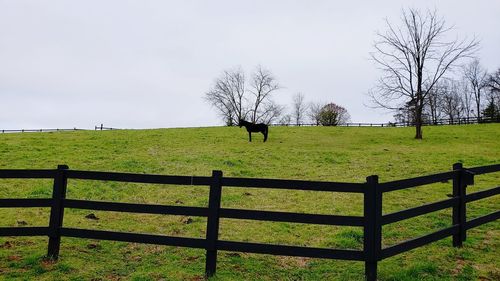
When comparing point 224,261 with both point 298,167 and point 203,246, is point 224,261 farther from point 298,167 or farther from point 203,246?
point 298,167

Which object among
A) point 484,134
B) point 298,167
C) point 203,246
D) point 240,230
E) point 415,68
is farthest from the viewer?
point 484,134

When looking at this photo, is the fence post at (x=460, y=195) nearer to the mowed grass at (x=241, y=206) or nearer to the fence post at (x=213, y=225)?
the mowed grass at (x=241, y=206)

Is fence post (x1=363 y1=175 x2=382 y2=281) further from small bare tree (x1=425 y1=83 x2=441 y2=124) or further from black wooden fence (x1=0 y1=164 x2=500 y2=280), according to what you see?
small bare tree (x1=425 y1=83 x2=441 y2=124)

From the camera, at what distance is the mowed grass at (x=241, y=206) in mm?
6898

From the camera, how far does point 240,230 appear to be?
Result: 9.96 metres

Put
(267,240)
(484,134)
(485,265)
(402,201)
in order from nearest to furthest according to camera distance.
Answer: (485,265) → (267,240) → (402,201) → (484,134)

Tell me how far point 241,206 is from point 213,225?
231 inches

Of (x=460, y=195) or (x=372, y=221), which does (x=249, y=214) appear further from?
(x=460, y=195)

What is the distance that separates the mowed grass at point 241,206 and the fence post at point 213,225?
21 centimetres

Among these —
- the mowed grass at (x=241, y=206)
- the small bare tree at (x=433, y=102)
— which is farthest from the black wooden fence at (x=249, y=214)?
the small bare tree at (x=433, y=102)

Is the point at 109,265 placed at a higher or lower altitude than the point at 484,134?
lower

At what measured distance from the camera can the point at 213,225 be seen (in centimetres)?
663

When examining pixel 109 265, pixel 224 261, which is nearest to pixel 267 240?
pixel 224 261

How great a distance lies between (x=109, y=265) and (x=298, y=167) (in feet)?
47.6
